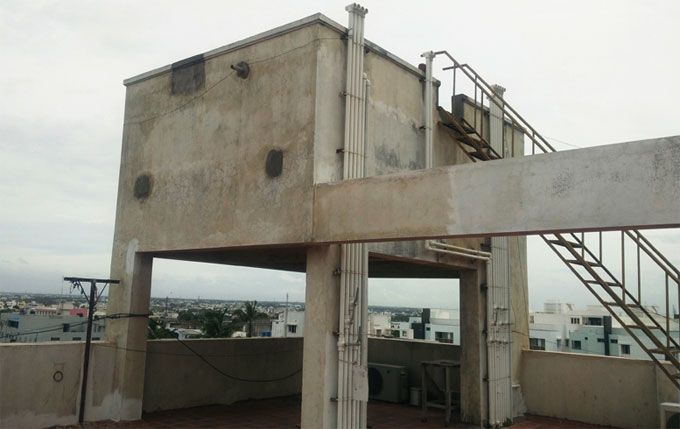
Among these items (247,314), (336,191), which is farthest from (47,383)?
(247,314)

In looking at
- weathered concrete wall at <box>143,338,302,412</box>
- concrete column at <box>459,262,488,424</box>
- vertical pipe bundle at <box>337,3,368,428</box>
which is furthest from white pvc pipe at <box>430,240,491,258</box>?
weathered concrete wall at <box>143,338,302,412</box>

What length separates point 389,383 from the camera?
1553 centimetres

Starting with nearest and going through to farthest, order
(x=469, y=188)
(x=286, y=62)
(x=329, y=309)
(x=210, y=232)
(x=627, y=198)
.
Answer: (x=627, y=198)
(x=469, y=188)
(x=329, y=309)
(x=286, y=62)
(x=210, y=232)

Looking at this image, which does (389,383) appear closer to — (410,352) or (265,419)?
(410,352)

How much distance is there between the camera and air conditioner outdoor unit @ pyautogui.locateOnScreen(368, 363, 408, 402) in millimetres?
15367

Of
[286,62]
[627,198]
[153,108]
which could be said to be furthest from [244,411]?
[627,198]

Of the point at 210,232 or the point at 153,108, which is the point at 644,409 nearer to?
the point at 210,232

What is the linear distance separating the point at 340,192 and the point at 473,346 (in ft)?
18.8

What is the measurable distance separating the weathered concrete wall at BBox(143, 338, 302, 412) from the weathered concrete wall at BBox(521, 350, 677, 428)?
6468 mm

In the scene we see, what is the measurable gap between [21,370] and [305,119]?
688 cm

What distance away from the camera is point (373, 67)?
10.8 m

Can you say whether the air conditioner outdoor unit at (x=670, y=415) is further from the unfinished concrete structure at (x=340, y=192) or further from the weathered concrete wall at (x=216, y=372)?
the weathered concrete wall at (x=216, y=372)

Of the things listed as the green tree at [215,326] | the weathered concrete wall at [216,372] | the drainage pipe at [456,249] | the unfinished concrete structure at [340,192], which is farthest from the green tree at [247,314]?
the drainage pipe at [456,249]

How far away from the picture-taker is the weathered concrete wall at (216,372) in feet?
43.7
